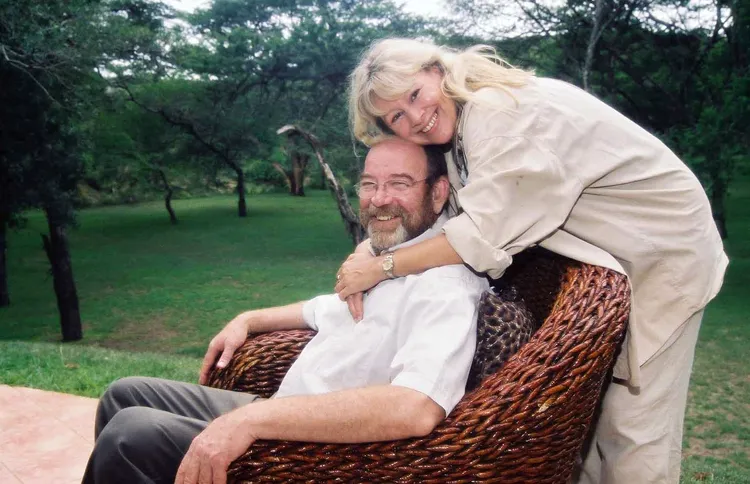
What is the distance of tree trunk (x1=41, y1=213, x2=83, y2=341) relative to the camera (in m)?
13.3

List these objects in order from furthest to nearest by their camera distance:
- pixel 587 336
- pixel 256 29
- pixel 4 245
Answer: pixel 256 29 → pixel 4 245 → pixel 587 336

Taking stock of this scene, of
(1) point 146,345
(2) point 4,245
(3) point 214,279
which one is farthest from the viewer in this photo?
(3) point 214,279

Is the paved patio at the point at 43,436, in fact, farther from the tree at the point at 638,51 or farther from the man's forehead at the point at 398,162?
the tree at the point at 638,51

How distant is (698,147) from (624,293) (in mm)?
12460

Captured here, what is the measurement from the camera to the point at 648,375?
1.95 metres

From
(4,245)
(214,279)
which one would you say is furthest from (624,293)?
(214,279)

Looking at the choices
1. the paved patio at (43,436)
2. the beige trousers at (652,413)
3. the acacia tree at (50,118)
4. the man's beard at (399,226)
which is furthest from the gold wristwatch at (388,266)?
the acacia tree at (50,118)

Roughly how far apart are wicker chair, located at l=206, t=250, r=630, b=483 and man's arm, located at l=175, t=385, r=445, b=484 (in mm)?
23

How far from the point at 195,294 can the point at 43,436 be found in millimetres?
14254

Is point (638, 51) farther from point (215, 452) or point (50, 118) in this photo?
point (215, 452)

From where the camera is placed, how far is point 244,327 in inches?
90.0

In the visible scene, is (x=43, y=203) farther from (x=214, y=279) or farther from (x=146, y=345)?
(x=214, y=279)

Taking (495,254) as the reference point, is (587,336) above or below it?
below

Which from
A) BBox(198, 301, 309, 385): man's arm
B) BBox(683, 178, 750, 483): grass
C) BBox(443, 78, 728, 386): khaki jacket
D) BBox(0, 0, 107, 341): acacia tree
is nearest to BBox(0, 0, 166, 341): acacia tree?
BBox(0, 0, 107, 341): acacia tree
